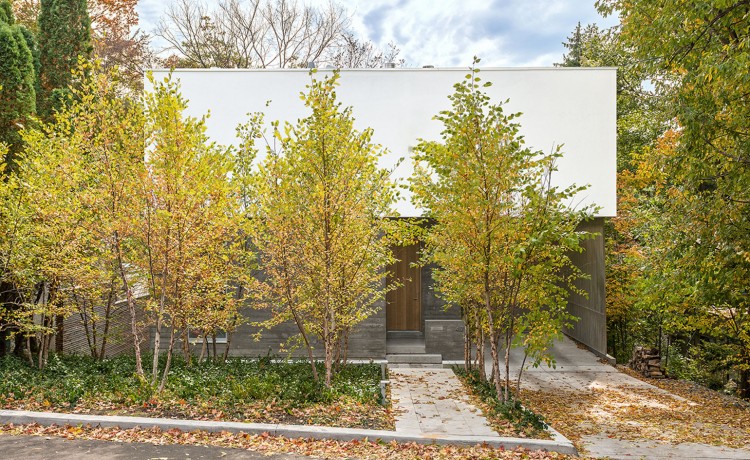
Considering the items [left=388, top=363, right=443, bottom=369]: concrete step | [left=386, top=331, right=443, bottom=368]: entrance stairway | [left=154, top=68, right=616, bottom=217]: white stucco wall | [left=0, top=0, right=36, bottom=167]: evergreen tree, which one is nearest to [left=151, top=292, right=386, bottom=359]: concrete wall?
[left=386, top=331, right=443, bottom=368]: entrance stairway

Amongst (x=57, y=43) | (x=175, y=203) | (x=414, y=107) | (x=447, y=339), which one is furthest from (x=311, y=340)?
(x=57, y=43)

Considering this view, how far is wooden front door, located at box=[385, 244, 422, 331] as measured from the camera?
15945 millimetres

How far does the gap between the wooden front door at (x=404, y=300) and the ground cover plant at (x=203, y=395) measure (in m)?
5.80

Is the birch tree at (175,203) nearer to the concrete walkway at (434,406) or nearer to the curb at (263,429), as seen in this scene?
the curb at (263,429)

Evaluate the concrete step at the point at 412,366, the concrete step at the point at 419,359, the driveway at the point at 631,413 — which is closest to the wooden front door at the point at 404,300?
the concrete step at the point at 419,359

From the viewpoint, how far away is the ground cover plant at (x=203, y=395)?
757 centimetres

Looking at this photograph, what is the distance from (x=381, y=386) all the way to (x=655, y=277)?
5.06 meters

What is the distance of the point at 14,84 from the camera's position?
11.7 metres

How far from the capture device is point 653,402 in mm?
10516

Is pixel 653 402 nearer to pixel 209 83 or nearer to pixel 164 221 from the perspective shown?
pixel 164 221

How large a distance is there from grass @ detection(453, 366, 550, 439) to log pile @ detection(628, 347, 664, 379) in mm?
6512

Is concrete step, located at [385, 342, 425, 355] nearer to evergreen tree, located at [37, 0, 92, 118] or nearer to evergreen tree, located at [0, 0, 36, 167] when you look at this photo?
evergreen tree, located at [0, 0, 36, 167]

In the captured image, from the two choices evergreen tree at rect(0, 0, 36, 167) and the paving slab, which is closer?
the paving slab

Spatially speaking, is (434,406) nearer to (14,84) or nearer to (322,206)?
(322,206)
